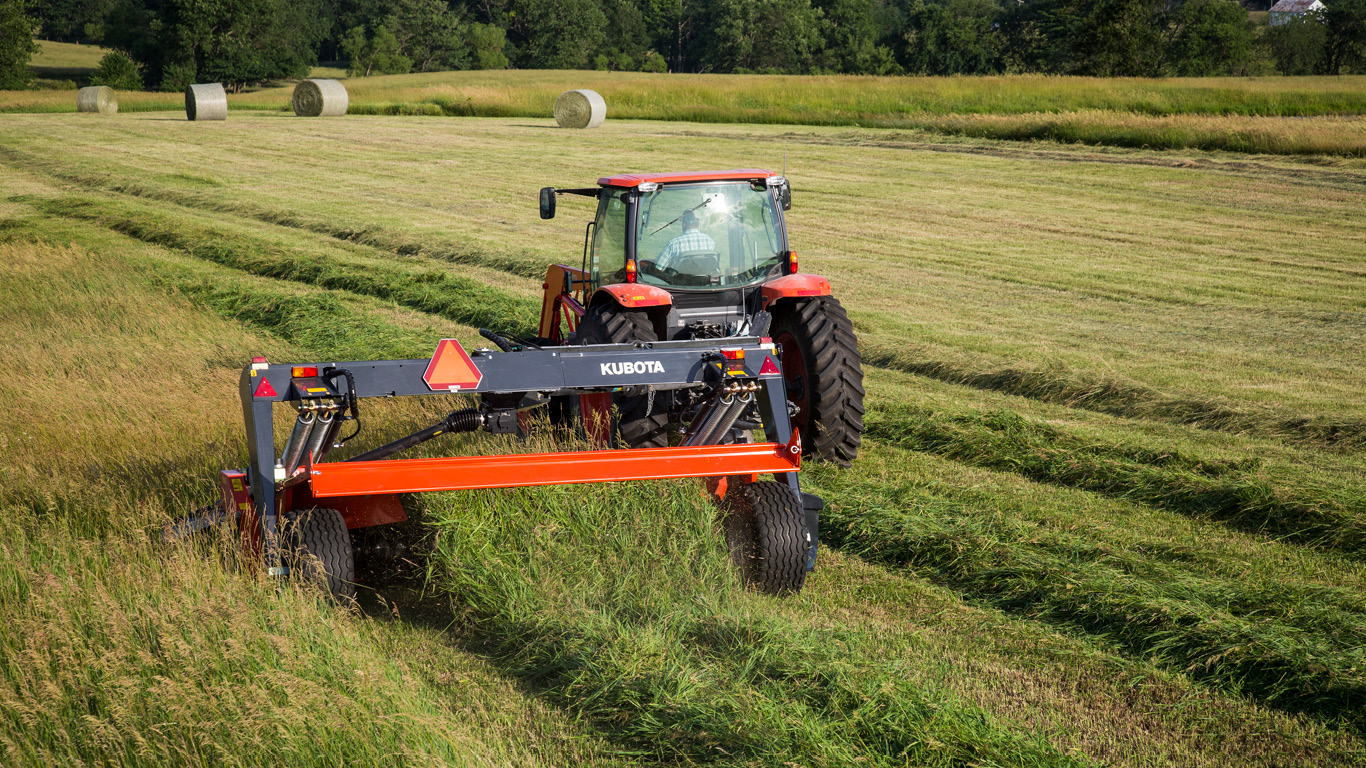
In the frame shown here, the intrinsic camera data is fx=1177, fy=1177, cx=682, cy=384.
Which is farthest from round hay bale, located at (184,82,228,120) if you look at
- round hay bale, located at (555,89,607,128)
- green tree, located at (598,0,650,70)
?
green tree, located at (598,0,650,70)

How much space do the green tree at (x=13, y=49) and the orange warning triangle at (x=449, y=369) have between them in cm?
6727

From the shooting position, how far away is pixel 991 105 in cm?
3331

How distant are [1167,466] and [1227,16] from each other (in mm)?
60820

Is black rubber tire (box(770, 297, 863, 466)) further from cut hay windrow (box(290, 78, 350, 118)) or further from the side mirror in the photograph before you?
cut hay windrow (box(290, 78, 350, 118))

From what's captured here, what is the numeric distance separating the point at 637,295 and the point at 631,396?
67 cm

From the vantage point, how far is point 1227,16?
59.3 metres

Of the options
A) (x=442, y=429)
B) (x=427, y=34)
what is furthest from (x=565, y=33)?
(x=442, y=429)

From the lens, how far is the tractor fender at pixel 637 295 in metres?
6.78

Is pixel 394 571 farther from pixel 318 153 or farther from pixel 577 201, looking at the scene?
pixel 318 153

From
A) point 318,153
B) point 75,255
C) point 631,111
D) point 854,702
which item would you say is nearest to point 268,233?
point 75,255

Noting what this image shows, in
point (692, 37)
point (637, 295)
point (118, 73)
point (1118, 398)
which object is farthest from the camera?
point (692, 37)

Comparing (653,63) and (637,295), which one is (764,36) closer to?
(653,63)

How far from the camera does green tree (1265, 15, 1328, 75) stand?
6544 cm

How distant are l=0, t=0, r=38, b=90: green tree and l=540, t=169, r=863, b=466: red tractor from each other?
65367mm
